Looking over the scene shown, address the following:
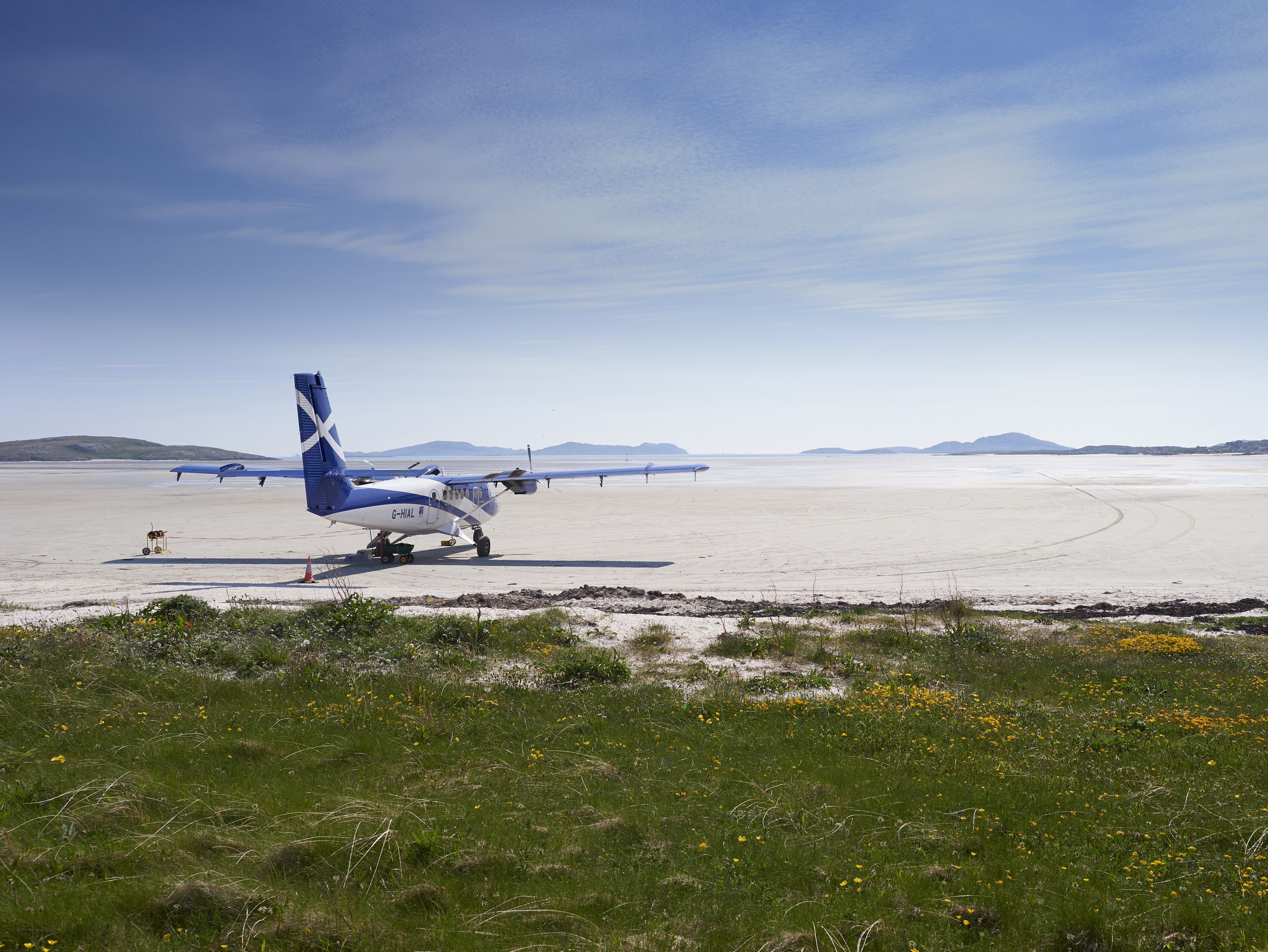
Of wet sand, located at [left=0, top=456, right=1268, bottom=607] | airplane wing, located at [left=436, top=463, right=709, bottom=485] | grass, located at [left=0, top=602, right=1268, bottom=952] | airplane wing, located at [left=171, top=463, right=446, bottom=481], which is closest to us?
grass, located at [left=0, top=602, right=1268, bottom=952]

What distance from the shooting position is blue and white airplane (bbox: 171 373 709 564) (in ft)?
91.2

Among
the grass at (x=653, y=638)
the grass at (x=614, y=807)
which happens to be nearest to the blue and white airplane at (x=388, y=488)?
the grass at (x=653, y=638)

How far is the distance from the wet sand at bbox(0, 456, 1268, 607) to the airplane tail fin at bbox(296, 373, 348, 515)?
286 centimetres

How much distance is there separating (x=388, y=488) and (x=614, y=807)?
24.2 m

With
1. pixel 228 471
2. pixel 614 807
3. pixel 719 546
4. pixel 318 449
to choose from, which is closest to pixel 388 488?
pixel 318 449

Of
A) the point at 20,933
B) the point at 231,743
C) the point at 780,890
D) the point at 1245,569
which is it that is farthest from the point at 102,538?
the point at 1245,569

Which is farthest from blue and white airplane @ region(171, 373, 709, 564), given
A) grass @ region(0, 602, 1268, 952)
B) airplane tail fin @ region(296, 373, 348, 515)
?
grass @ region(0, 602, 1268, 952)

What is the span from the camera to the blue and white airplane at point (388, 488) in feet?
91.2

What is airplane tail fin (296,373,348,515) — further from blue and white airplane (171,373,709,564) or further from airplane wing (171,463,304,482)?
airplane wing (171,463,304,482)

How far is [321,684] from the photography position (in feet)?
37.7

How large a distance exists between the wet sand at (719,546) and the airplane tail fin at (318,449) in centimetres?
286

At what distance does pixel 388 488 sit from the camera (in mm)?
29266

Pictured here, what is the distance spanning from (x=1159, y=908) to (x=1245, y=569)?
26.6 m

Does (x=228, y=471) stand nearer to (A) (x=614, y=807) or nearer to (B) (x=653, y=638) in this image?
(B) (x=653, y=638)
